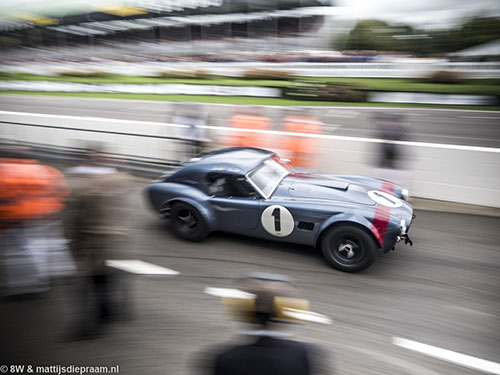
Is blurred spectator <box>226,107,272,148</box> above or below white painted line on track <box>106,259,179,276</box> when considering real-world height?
above

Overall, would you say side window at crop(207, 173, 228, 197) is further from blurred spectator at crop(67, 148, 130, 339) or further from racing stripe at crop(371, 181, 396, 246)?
racing stripe at crop(371, 181, 396, 246)

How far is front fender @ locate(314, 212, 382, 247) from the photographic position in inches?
164

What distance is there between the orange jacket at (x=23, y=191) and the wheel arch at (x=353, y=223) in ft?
10.2

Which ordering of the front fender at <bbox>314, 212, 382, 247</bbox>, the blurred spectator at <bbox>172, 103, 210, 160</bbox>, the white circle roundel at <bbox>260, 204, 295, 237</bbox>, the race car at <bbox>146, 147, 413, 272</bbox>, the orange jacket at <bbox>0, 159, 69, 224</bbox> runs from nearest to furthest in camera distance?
1. the orange jacket at <bbox>0, 159, 69, 224</bbox>
2. the front fender at <bbox>314, 212, 382, 247</bbox>
3. the race car at <bbox>146, 147, 413, 272</bbox>
4. the white circle roundel at <bbox>260, 204, 295, 237</bbox>
5. the blurred spectator at <bbox>172, 103, 210, 160</bbox>

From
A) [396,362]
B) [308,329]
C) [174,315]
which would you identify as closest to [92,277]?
[174,315]

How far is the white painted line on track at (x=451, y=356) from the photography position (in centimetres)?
299

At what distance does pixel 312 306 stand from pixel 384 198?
183 centimetres

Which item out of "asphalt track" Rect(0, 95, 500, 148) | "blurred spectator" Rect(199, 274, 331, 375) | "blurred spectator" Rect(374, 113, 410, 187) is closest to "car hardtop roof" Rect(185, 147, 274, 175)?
"blurred spectator" Rect(374, 113, 410, 187)

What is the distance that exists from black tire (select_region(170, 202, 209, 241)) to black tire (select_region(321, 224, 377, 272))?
167 centimetres

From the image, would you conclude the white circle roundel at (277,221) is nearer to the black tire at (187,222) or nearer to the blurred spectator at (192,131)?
the black tire at (187,222)

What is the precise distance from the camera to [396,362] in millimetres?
3068

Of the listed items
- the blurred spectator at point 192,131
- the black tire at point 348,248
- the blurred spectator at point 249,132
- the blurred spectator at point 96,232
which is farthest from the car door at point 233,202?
the blurred spectator at point 192,131

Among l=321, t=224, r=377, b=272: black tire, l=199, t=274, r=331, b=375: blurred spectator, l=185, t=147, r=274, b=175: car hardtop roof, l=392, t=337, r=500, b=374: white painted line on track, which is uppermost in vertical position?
l=185, t=147, r=274, b=175: car hardtop roof

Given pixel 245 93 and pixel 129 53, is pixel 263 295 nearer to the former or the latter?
pixel 245 93
